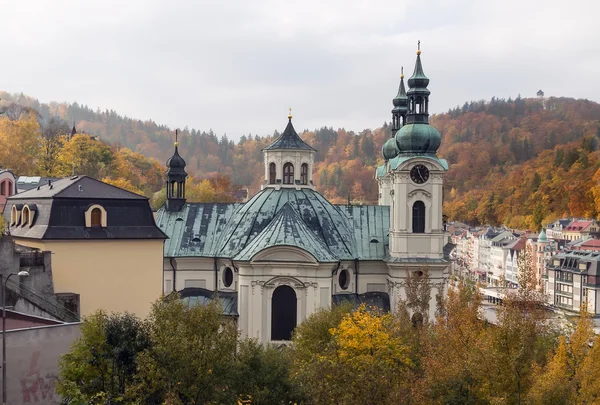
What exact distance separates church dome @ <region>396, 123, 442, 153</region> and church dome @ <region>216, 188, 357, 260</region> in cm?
686

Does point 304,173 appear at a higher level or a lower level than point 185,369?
higher

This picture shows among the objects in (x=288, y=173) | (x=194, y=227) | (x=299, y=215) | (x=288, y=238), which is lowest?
(x=288, y=238)

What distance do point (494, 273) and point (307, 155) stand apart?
11925 cm

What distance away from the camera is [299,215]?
56531 millimetres

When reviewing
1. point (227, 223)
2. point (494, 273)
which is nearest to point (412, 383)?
point (227, 223)

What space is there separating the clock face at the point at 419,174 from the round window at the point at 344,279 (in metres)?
7.84

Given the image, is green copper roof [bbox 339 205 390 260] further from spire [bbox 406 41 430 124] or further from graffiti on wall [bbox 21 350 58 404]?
graffiti on wall [bbox 21 350 58 404]

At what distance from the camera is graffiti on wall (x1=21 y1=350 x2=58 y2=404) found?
95.3 feet

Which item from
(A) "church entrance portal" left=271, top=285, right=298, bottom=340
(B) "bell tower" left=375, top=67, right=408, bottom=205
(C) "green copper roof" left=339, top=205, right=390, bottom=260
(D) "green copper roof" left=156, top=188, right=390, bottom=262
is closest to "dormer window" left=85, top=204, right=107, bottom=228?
(D) "green copper roof" left=156, top=188, right=390, bottom=262

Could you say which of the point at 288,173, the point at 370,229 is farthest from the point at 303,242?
the point at 288,173

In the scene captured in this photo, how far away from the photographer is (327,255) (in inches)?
2087

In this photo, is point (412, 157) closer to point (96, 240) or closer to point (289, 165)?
point (289, 165)

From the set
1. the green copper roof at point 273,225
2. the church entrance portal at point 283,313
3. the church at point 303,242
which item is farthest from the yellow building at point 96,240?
the green copper roof at point 273,225

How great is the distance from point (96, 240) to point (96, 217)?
1.41m
